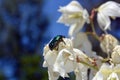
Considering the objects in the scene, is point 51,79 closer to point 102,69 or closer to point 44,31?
point 102,69

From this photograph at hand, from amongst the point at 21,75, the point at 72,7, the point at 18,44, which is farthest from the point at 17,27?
the point at 72,7

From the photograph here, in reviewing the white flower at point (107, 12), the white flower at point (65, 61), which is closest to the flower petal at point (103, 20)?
the white flower at point (107, 12)

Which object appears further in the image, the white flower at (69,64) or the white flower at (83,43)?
the white flower at (83,43)

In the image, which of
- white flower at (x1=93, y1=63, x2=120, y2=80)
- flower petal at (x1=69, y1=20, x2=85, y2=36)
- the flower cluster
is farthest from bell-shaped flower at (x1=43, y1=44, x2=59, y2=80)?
flower petal at (x1=69, y1=20, x2=85, y2=36)

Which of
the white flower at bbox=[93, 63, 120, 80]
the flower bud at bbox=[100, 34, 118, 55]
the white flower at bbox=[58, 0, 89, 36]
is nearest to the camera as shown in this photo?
the white flower at bbox=[93, 63, 120, 80]

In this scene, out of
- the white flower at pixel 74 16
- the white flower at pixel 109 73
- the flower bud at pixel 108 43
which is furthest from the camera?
the white flower at pixel 74 16

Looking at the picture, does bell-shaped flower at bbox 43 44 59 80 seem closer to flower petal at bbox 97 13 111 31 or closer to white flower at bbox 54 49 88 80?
white flower at bbox 54 49 88 80

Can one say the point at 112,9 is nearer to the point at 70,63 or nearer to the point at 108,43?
the point at 108,43

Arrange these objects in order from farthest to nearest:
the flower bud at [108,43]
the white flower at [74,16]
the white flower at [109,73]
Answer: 1. the white flower at [74,16]
2. the flower bud at [108,43]
3. the white flower at [109,73]

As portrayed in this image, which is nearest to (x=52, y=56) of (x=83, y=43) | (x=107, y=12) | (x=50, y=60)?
(x=50, y=60)

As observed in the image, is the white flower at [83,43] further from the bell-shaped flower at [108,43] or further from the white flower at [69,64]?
the white flower at [69,64]
